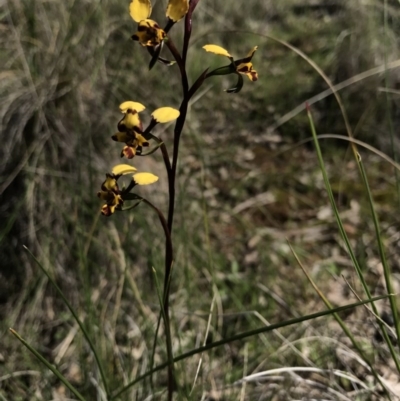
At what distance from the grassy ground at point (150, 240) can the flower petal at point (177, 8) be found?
554 mm

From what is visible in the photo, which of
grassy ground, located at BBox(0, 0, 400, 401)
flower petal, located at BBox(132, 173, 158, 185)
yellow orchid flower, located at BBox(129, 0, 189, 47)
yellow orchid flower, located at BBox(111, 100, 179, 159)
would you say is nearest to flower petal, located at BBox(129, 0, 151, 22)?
yellow orchid flower, located at BBox(129, 0, 189, 47)

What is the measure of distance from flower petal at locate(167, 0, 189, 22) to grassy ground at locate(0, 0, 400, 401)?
1.82 ft

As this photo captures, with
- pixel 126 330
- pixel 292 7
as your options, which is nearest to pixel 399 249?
pixel 126 330

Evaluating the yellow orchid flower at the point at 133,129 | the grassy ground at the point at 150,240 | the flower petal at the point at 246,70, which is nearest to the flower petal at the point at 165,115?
the yellow orchid flower at the point at 133,129

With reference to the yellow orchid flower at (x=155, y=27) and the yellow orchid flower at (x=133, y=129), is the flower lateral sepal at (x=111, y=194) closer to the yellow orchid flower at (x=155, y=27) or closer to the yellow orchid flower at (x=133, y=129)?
the yellow orchid flower at (x=133, y=129)

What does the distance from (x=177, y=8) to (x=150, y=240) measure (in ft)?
3.19

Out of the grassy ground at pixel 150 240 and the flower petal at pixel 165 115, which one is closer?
the flower petal at pixel 165 115

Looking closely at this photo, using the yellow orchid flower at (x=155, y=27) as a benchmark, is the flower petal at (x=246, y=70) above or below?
below

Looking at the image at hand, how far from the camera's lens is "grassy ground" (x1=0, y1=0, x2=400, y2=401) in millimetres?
1393

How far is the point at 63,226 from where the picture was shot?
1.69 metres

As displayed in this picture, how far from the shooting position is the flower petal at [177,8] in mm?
654

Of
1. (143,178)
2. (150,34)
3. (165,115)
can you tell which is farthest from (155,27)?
(143,178)

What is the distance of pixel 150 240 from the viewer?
1544 mm

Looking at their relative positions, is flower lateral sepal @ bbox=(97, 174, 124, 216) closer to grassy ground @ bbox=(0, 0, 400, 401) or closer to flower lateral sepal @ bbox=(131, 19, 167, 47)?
flower lateral sepal @ bbox=(131, 19, 167, 47)
